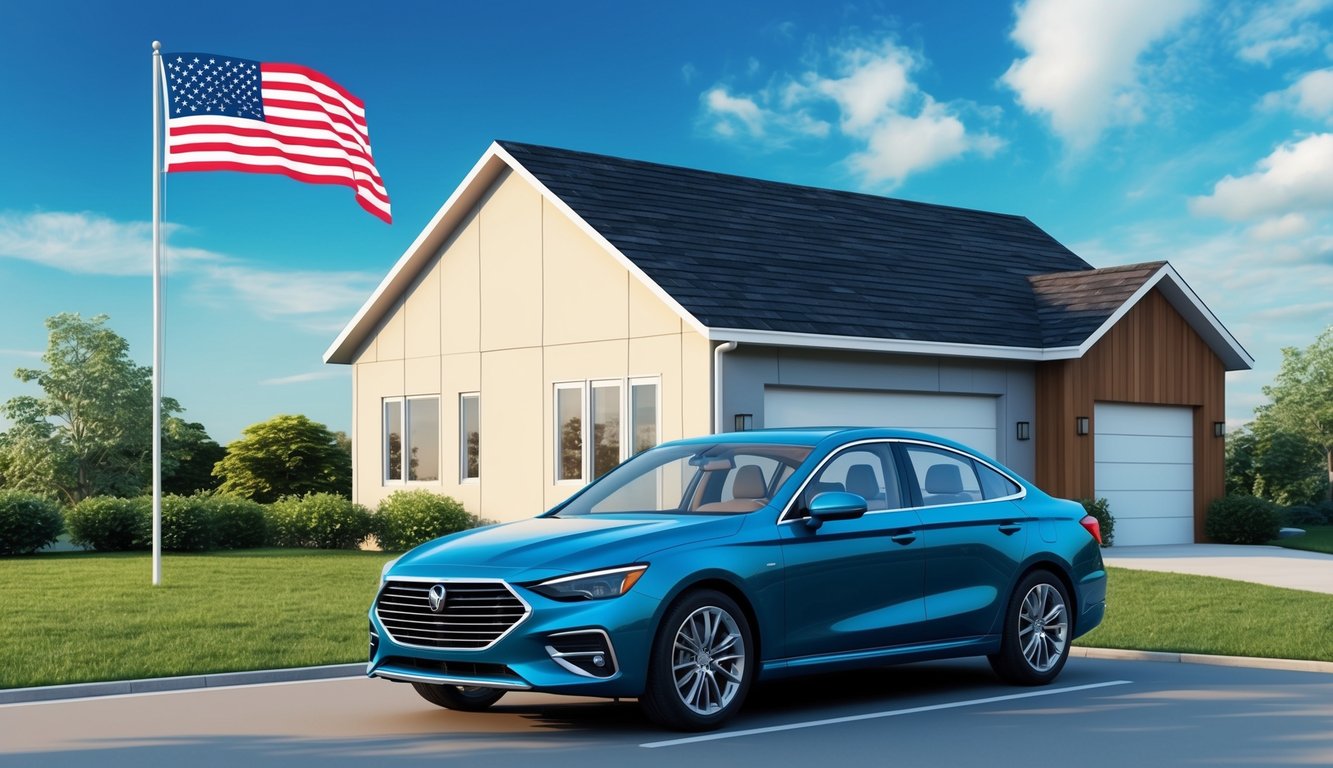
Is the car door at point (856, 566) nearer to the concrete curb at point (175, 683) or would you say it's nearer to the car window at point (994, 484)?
the car window at point (994, 484)

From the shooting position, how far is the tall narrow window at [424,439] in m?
28.8

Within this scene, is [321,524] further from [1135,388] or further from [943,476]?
[943,476]

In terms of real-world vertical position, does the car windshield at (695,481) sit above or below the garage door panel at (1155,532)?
above

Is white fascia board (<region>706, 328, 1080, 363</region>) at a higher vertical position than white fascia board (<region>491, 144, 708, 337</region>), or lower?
lower

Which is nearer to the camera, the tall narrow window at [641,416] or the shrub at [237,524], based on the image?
the tall narrow window at [641,416]

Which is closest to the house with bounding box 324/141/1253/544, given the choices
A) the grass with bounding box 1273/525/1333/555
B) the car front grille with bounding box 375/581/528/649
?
the grass with bounding box 1273/525/1333/555

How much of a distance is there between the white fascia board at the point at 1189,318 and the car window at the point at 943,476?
50.8ft

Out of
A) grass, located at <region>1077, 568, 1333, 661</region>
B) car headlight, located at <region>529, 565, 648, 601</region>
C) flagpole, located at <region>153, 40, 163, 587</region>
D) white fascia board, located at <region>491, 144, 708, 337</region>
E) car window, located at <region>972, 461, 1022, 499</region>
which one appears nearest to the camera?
car headlight, located at <region>529, 565, 648, 601</region>

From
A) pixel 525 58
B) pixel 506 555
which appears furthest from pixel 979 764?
pixel 525 58

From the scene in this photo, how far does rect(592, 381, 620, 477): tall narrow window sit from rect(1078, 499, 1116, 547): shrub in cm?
757

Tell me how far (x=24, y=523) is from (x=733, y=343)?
1261 cm

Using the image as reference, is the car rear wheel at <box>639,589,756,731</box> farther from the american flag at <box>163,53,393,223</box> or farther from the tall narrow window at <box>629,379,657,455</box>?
the tall narrow window at <box>629,379,657,455</box>

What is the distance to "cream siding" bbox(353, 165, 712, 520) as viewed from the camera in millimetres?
24078

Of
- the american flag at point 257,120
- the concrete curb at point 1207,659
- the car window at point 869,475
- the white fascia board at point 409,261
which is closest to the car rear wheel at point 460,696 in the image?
the car window at point 869,475
